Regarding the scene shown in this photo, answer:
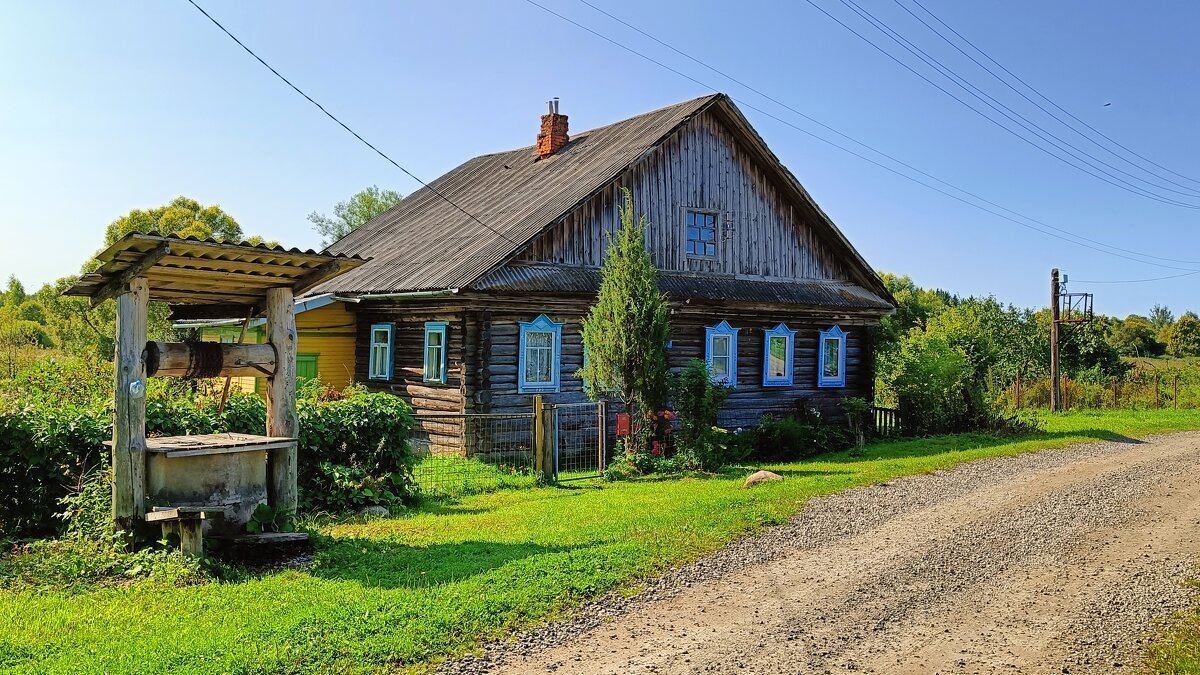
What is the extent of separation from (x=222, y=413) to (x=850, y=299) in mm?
16303

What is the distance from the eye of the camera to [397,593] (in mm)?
7305

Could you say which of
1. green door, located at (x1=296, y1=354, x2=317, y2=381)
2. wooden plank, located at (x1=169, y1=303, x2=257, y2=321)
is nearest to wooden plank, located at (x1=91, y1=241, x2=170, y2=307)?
wooden plank, located at (x1=169, y1=303, x2=257, y2=321)

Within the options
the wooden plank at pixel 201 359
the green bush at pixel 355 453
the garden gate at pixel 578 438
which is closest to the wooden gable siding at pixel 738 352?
the garden gate at pixel 578 438

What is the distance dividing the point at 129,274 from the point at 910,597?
7.50 metres

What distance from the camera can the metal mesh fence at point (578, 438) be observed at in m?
17.2

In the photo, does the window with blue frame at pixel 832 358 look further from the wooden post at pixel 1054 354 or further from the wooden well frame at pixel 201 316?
the wooden well frame at pixel 201 316

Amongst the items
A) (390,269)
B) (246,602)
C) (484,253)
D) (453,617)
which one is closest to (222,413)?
(246,602)

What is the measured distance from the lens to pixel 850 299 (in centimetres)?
2261

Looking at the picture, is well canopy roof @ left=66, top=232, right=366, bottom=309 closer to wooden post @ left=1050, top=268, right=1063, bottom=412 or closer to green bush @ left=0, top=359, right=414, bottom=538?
green bush @ left=0, top=359, right=414, bottom=538

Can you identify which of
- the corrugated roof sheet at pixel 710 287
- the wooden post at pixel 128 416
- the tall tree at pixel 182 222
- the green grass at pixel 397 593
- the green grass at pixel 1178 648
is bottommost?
the green grass at pixel 1178 648

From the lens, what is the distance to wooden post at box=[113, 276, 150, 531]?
323 inches

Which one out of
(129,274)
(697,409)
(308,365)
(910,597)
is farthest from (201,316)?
(308,365)

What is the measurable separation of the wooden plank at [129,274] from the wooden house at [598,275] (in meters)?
7.72

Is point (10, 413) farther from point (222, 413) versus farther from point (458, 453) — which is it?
point (458, 453)
